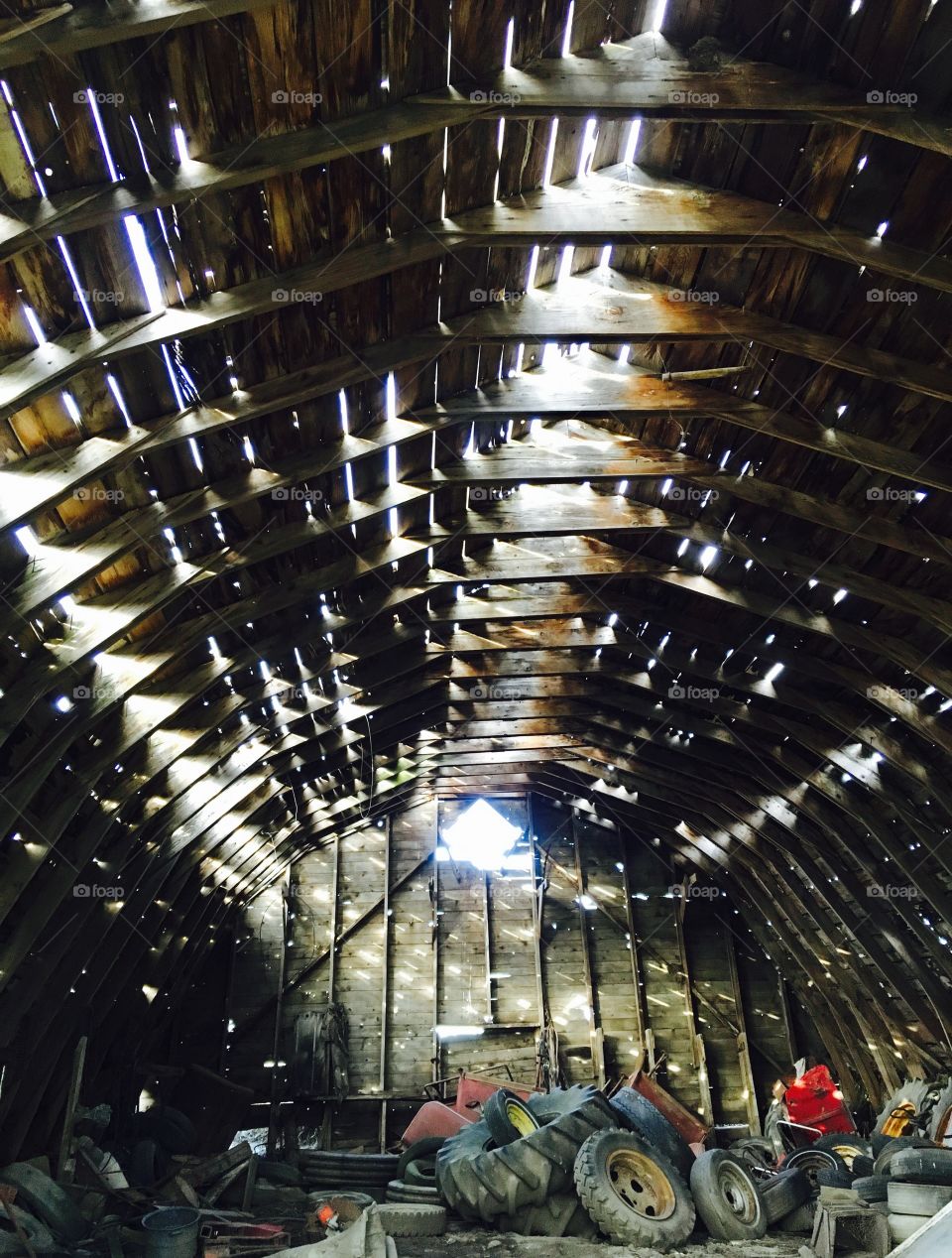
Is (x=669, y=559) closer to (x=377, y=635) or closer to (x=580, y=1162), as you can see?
(x=377, y=635)

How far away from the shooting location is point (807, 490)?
23.2ft

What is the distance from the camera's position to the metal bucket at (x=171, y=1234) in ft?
24.6

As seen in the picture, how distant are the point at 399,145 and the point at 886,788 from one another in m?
7.49

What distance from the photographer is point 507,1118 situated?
9.50 m
